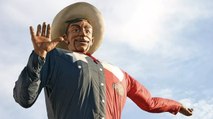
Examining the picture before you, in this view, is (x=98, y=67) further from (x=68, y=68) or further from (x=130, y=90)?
(x=130, y=90)

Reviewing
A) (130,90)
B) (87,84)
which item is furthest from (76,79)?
(130,90)

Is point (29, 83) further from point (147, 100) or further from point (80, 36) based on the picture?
point (147, 100)

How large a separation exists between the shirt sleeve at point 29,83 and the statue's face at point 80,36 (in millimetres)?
1060

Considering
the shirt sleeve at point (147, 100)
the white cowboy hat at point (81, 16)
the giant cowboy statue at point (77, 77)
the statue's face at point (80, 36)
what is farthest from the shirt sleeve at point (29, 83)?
the shirt sleeve at point (147, 100)

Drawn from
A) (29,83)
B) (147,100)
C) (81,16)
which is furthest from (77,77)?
(147,100)

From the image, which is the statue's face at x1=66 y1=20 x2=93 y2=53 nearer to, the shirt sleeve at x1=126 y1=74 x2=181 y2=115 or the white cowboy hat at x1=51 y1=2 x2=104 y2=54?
the white cowboy hat at x1=51 y1=2 x2=104 y2=54

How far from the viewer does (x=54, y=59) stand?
5.68 m

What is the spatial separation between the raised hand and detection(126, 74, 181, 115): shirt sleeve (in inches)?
70.3

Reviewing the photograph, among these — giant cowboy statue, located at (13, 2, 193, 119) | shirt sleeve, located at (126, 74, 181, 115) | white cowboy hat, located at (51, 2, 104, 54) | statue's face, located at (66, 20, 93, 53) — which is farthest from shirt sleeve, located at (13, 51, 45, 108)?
shirt sleeve, located at (126, 74, 181, 115)

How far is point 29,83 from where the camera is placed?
4969mm

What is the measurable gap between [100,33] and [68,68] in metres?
1.21

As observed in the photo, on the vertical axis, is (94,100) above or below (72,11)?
below

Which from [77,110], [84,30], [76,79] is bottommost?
[77,110]

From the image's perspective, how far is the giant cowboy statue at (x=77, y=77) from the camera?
5008 mm
